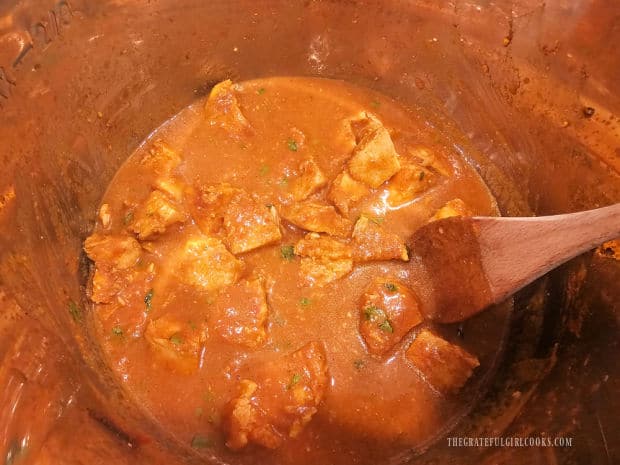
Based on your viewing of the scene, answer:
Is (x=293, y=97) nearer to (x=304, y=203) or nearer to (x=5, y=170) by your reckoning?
(x=304, y=203)

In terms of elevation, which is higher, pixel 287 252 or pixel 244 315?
pixel 287 252

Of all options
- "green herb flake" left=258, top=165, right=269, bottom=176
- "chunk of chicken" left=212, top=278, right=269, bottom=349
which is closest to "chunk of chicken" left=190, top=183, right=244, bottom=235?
"green herb flake" left=258, top=165, right=269, bottom=176

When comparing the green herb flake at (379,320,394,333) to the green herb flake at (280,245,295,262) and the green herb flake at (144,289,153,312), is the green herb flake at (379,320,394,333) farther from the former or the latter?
the green herb flake at (144,289,153,312)

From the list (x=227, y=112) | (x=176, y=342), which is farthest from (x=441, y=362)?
(x=227, y=112)

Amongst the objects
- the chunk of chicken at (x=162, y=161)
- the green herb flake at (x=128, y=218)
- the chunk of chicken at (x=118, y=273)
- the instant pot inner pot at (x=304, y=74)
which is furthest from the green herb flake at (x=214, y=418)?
the chunk of chicken at (x=162, y=161)

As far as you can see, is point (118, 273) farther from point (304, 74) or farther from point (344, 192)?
point (304, 74)

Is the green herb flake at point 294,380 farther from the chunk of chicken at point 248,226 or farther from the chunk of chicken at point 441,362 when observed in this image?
the chunk of chicken at point 248,226
